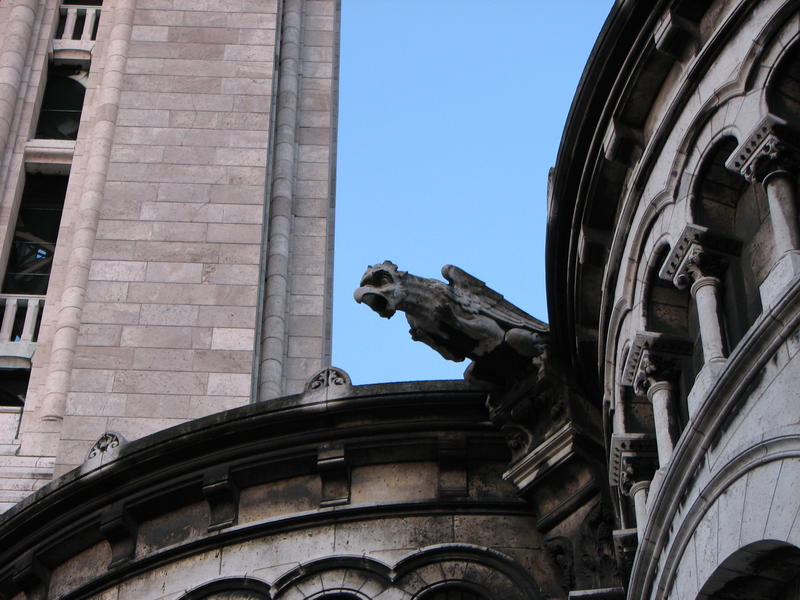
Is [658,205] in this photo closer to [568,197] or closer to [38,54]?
[568,197]

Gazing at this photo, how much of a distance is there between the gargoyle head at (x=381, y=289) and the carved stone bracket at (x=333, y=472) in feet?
5.75

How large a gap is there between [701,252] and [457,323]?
4.59 metres

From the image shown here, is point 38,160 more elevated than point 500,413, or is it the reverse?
point 38,160

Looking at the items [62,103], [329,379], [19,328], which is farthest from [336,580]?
[62,103]

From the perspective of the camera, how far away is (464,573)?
1898 centimetres

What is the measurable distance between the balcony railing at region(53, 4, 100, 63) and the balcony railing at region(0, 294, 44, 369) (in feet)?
21.2

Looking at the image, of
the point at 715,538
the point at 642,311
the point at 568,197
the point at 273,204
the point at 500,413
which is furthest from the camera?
the point at 273,204

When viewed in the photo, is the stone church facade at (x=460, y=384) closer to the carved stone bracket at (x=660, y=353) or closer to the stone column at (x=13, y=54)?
Result: the carved stone bracket at (x=660, y=353)

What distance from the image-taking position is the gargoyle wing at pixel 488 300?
19.6 m

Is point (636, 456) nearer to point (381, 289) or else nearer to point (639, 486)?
point (639, 486)

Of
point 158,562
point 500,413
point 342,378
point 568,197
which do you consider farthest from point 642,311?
point 158,562

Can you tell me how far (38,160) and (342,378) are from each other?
639 inches

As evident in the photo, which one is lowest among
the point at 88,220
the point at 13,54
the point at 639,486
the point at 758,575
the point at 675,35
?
the point at 758,575

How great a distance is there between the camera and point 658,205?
1634 centimetres
